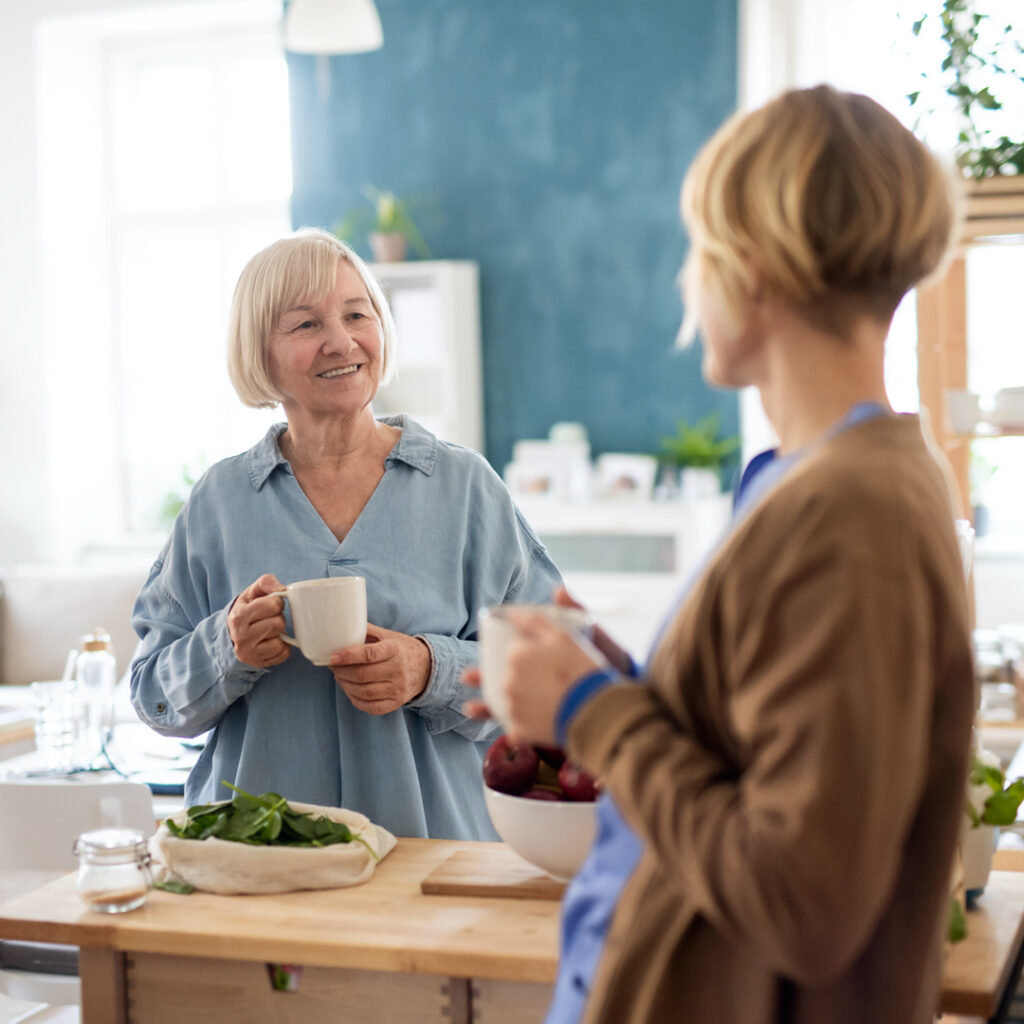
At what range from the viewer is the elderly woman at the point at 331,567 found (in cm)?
169

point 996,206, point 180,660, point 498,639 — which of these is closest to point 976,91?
point 996,206

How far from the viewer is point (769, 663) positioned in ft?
2.52

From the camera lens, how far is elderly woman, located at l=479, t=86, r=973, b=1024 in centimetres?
74

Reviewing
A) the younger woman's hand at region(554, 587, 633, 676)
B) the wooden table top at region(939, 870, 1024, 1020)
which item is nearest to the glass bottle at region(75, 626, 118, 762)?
the younger woman's hand at region(554, 587, 633, 676)

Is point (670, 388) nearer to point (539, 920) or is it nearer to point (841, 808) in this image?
point (539, 920)

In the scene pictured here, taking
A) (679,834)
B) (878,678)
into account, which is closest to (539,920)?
(679,834)

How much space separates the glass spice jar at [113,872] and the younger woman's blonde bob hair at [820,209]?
36.7 inches

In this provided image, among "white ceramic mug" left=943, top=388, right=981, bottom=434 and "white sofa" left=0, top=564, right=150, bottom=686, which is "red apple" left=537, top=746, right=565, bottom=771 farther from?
"white sofa" left=0, top=564, right=150, bottom=686

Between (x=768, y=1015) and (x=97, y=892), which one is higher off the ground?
(x=768, y=1015)

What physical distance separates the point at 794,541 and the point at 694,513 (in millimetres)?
4426

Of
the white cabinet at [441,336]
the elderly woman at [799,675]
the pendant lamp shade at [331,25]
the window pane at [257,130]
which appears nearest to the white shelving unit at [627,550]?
the white cabinet at [441,336]

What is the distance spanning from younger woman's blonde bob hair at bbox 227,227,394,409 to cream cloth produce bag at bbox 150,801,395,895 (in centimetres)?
71

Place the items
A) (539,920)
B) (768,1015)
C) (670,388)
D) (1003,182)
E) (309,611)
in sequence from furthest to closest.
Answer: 1. (670,388)
2. (1003,182)
3. (309,611)
4. (539,920)
5. (768,1015)

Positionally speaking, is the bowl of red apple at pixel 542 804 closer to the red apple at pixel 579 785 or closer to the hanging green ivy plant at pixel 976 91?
the red apple at pixel 579 785
